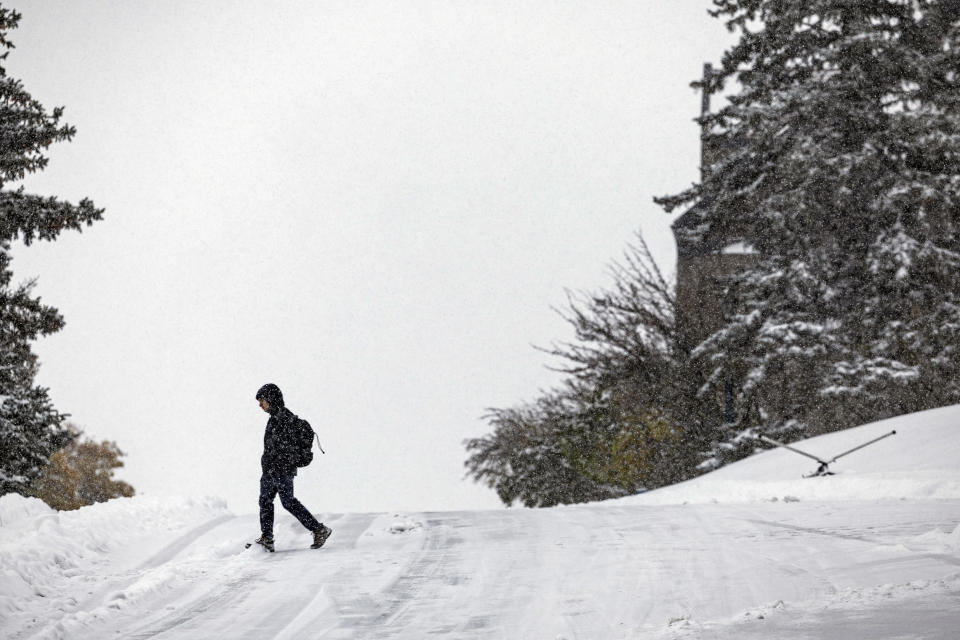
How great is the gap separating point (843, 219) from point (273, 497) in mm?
17867

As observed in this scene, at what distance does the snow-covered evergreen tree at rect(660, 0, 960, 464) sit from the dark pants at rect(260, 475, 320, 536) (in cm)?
1475

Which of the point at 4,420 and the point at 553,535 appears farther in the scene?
the point at 4,420

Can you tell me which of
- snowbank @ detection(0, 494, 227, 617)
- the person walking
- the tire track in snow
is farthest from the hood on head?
snowbank @ detection(0, 494, 227, 617)

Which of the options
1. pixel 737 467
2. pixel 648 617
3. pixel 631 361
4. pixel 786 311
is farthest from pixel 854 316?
pixel 648 617

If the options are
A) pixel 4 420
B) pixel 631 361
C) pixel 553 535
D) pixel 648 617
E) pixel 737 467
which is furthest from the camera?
pixel 631 361

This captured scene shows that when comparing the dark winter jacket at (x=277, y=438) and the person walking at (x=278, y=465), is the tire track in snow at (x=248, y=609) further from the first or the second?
the dark winter jacket at (x=277, y=438)

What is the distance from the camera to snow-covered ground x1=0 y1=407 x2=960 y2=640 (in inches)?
251

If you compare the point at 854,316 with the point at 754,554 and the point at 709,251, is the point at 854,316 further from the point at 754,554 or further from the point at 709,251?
the point at 754,554

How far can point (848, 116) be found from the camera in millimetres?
23750

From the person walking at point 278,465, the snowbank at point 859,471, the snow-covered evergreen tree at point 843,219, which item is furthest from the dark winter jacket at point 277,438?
the snow-covered evergreen tree at point 843,219

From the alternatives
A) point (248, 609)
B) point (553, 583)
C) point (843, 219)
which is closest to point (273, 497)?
point (248, 609)

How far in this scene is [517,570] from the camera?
8.47 metres

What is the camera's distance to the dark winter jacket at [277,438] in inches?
394

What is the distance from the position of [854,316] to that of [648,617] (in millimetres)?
18715
